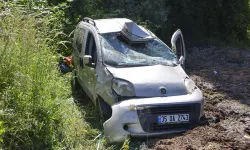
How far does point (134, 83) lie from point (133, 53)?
1.07 metres

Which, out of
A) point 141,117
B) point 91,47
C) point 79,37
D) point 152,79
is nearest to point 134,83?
point 152,79

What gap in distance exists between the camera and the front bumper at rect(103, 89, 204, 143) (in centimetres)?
593

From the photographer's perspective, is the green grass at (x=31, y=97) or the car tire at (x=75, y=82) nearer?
the green grass at (x=31, y=97)

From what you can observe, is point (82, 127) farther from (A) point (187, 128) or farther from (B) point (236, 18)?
(B) point (236, 18)

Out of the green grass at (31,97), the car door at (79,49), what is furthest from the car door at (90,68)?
the green grass at (31,97)

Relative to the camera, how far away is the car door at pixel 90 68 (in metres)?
7.23

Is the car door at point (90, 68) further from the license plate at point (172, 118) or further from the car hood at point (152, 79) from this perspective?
the license plate at point (172, 118)

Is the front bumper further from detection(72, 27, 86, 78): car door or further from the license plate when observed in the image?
detection(72, 27, 86, 78): car door

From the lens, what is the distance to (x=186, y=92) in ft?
21.2

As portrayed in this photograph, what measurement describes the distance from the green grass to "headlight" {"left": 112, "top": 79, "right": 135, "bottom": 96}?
2.71ft

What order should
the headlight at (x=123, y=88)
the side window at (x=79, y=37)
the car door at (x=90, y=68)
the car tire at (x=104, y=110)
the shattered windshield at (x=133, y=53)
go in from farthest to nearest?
the side window at (x=79, y=37) < the car door at (x=90, y=68) < the shattered windshield at (x=133, y=53) < the car tire at (x=104, y=110) < the headlight at (x=123, y=88)

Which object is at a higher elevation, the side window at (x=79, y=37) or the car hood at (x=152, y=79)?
the side window at (x=79, y=37)

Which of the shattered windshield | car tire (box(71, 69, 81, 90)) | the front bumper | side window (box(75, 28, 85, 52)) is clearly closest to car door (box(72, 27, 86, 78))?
side window (box(75, 28, 85, 52))

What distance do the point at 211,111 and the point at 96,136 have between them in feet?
6.91
